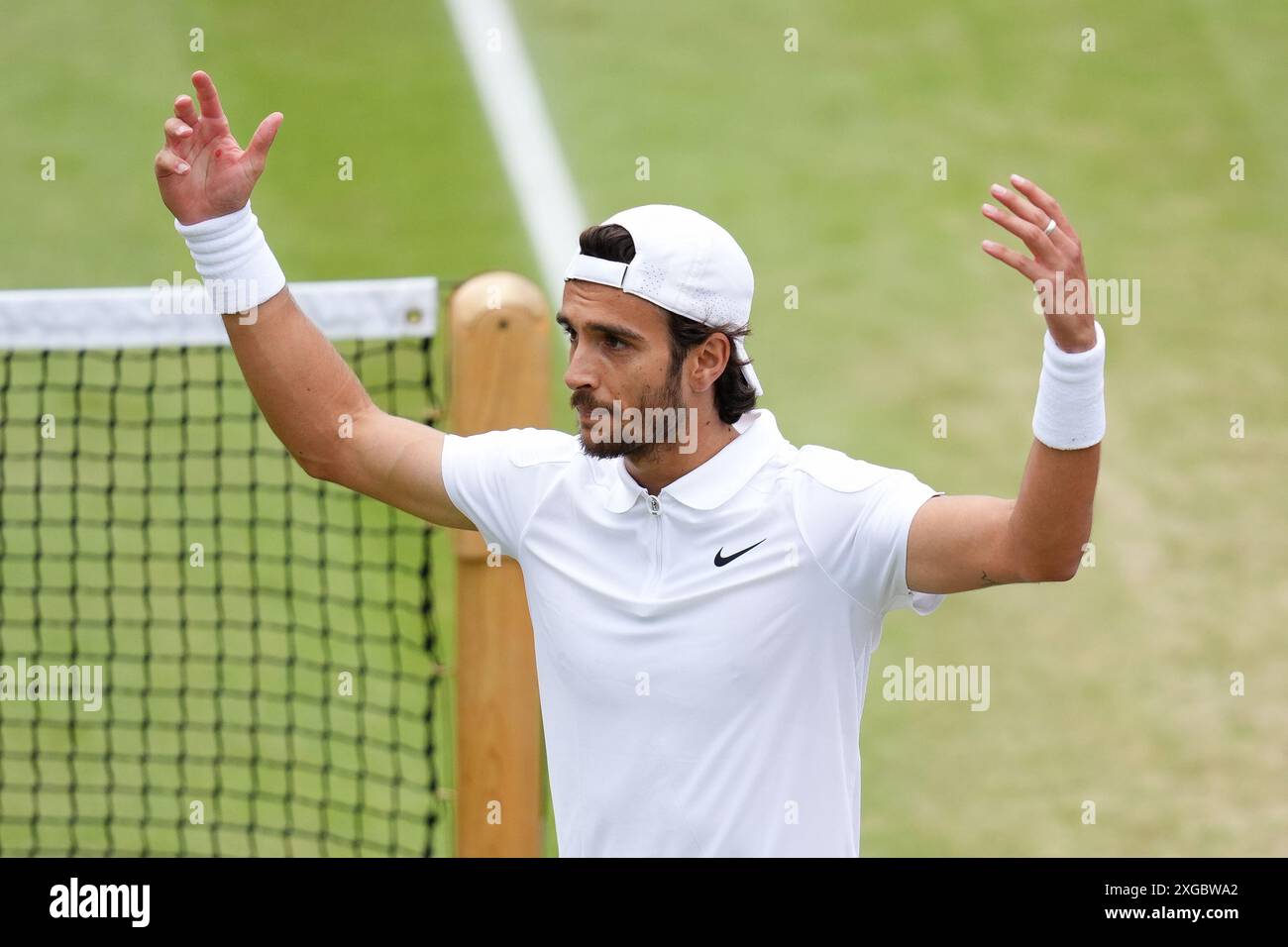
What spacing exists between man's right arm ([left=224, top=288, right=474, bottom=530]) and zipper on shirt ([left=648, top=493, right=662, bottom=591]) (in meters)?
0.68

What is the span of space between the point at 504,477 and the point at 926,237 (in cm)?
835

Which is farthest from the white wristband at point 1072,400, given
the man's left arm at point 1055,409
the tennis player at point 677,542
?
the tennis player at point 677,542

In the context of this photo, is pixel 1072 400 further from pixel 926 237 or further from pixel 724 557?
A: pixel 926 237

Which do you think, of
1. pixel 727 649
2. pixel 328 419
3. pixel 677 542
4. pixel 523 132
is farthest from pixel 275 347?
pixel 523 132

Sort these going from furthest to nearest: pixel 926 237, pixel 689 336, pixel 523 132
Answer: pixel 523 132
pixel 926 237
pixel 689 336

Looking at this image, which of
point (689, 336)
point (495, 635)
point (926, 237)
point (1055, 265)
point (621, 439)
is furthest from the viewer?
point (926, 237)

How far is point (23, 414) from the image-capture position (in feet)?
35.0

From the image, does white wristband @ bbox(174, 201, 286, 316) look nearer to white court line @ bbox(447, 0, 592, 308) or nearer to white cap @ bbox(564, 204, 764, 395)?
white cap @ bbox(564, 204, 764, 395)

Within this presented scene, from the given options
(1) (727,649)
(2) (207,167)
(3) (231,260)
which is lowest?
(1) (727,649)

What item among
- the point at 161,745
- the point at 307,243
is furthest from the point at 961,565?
the point at 307,243

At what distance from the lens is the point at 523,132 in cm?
1353

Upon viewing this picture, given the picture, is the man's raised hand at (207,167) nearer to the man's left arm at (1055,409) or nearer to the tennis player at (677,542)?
the tennis player at (677,542)

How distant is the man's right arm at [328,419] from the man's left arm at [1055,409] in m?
1.70

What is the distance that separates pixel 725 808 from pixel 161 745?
4.99 m
